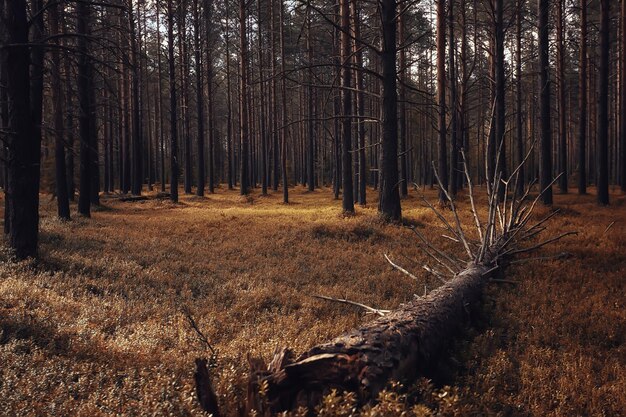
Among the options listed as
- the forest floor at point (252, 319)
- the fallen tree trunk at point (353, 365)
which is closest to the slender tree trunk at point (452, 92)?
the forest floor at point (252, 319)

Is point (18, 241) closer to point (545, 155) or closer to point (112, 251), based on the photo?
point (112, 251)

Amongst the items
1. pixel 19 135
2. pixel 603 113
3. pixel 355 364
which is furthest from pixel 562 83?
pixel 355 364

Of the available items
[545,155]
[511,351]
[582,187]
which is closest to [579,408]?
[511,351]

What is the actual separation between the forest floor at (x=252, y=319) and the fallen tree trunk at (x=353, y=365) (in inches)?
9.2

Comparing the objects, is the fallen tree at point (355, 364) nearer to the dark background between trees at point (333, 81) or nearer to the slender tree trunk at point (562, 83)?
the dark background between trees at point (333, 81)

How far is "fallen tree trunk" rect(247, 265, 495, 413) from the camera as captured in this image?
9.64 feet

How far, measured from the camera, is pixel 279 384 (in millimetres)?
2947

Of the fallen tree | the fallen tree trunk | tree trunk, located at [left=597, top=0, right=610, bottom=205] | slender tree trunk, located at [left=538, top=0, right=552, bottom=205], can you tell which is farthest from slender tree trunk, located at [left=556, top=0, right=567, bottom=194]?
the fallen tree trunk

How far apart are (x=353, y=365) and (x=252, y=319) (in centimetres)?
286

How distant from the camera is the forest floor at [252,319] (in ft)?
11.2

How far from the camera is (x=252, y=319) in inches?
225

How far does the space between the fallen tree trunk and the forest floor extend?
23 centimetres

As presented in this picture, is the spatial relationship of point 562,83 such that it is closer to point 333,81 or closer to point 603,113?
point 603,113

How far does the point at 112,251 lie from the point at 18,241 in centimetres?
206
